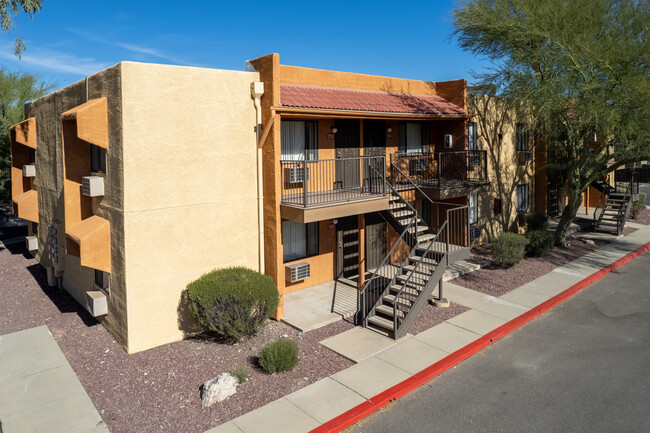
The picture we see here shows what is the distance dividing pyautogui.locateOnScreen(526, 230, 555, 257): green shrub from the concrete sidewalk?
1865 mm

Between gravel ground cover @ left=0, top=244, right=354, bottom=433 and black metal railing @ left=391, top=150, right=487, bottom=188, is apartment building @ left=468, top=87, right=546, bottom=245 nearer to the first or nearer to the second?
black metal railing @ left=391, top=150, right=487, bottom=188

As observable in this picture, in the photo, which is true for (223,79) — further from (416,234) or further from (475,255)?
(475,255)

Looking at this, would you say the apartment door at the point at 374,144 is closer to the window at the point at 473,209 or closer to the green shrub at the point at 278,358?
the window at the point at 473,209

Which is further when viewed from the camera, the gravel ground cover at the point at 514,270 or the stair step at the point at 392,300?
the gravel ground cover at the point at 514,270

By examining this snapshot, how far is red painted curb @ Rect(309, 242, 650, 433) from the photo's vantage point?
759cm

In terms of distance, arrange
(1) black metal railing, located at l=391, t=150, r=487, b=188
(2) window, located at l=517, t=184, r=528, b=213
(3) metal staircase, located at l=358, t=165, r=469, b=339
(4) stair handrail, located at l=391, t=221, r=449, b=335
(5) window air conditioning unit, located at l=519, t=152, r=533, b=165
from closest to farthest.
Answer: (4) stair handrail, located at l=391, t=221, r=449, b=335, (3) metal staircase, located at l=358, t=165, r=469, b=339, (1) black metal railing, located at l=391, t=150, r=487, b=188, (5) window air conditioning unit, located at l=519, t=152, r=533, b=165, (2) window, located at l=517, t=184, r=528, b=213

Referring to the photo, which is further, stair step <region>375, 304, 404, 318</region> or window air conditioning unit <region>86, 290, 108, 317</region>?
stair step <region>375, 304, 404, 318</region>

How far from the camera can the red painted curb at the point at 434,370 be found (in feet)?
24.9

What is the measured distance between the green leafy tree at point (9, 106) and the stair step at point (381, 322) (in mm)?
19240

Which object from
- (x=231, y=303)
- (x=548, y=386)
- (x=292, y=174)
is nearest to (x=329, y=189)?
(x=292, y=174)

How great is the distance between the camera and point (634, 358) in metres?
9.66

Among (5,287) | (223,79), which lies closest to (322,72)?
(223,79)

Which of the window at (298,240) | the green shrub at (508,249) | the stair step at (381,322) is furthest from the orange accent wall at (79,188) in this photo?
the green shrub at (508,249)

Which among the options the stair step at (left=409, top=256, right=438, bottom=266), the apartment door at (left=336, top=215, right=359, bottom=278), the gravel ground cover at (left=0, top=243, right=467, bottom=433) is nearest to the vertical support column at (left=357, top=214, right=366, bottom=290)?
the apartment door at (left=336, top=215, right=359, bottom=278)
